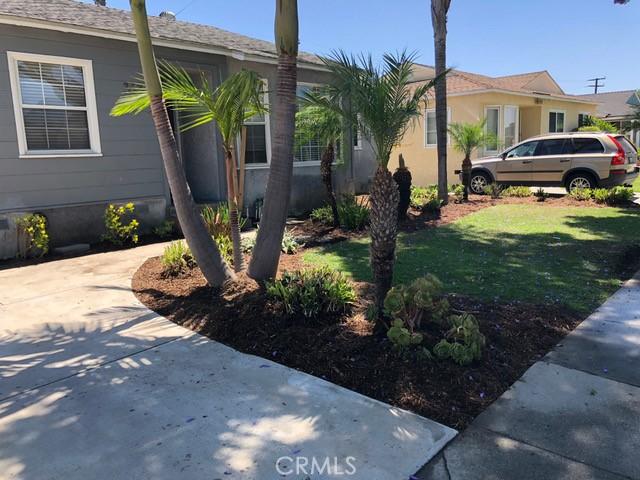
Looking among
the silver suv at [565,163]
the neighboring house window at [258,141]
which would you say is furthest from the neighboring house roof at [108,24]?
the silver suv at [565,163]

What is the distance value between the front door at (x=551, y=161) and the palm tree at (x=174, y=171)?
40.9 feet

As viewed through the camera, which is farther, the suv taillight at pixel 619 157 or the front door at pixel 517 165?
the front door at pixel 517 165

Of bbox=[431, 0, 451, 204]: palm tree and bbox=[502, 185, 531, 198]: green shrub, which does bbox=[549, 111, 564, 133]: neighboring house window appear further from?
bbox=[431, 0, 451, 204]: palm tree

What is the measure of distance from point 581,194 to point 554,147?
2.02 metres

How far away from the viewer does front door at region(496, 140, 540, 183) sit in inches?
619

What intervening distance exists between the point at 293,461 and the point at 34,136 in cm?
804

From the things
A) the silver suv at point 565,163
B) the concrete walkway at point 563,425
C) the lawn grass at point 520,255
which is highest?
the silver suv at point 565,163

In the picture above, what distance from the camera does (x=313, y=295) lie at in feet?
16.1

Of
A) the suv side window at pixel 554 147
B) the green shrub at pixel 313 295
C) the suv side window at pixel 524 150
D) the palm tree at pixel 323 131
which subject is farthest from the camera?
the suv side window at pixel 524 150

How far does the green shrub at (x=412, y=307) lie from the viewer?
13.7ft

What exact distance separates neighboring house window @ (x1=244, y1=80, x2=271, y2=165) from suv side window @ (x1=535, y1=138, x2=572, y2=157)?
8.56 metres

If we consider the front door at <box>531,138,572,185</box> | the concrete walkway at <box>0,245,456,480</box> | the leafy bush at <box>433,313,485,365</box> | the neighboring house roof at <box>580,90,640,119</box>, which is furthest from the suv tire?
the neighboring house roof at <box>580,90,640,119</box>

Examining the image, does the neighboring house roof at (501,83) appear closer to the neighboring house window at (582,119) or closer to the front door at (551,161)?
the neighboring house window at (582,119)

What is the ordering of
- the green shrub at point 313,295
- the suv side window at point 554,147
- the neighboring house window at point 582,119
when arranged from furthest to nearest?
the neighboring house window at point 582,119 < the suv side window at point 554,147 < the green shrub at point 313,295
